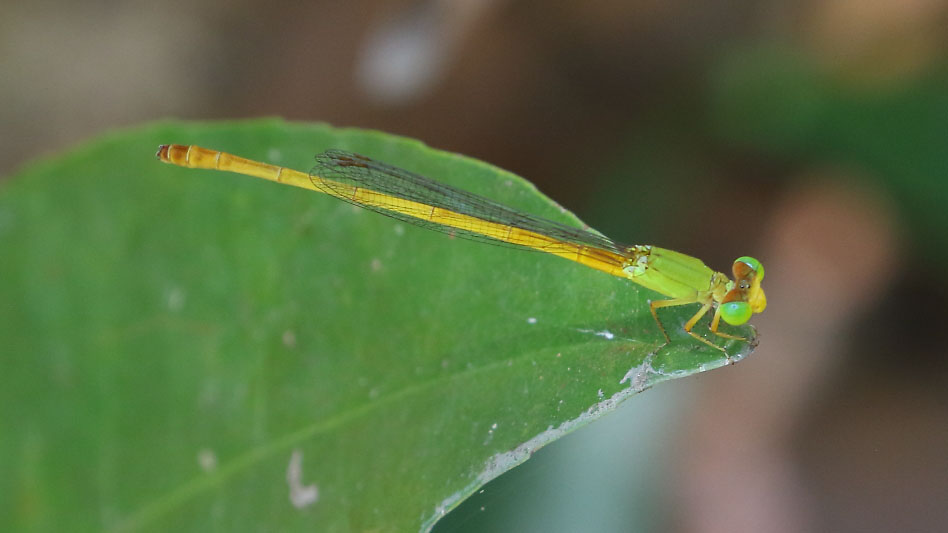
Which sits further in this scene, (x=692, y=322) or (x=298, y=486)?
(x=692, y=322)

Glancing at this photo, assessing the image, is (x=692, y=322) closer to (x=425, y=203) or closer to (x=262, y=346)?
(x=425, y=203)

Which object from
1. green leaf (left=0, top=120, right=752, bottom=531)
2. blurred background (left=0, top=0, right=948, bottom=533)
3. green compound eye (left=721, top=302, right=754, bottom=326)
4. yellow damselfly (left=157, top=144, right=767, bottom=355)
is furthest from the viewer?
blurred background (left=0, top=0, right=948, bottom=533)

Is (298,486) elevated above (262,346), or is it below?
below

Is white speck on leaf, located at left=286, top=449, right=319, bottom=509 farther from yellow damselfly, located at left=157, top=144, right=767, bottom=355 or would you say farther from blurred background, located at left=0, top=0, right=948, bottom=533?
blurred background, located at left=0, top=0, right=948, bottom=533

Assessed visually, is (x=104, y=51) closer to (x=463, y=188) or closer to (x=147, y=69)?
(x=147, y=69)

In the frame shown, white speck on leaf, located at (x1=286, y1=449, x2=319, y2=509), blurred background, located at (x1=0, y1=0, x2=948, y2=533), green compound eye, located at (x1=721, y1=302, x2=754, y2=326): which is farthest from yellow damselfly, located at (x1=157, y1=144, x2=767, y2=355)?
white speck on leaf, located at (x1=286, y1=449, x2=319, y2=509)

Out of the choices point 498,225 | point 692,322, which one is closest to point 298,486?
point 498,225

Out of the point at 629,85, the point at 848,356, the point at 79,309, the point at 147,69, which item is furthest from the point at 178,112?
the point at 848,356
